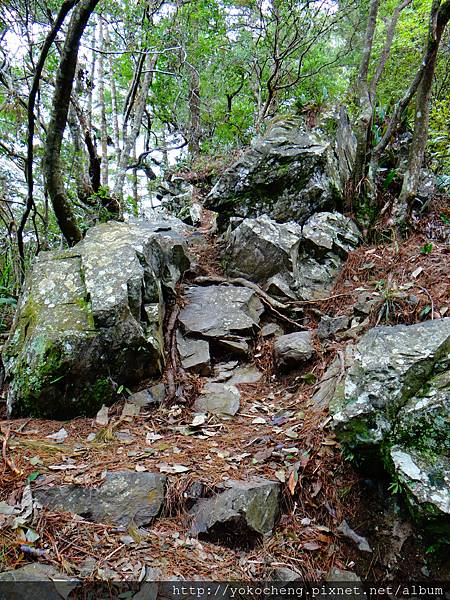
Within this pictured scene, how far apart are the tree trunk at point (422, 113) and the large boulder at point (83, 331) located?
3.45 metres

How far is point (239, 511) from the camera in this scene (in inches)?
91.9

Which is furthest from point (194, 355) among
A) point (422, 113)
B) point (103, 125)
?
point (103, 125)

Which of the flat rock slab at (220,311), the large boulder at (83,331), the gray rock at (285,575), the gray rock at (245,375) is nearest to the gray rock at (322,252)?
the flat rock slab at (220,311)

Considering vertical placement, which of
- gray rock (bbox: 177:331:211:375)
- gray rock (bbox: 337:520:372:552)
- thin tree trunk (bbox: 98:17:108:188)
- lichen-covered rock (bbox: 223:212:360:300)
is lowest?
gray rock (bbox: 337:520:372:552)

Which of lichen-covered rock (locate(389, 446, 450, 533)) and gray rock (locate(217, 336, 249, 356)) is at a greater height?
gray rock (locate(217, 336, 249, 356))

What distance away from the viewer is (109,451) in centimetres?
285

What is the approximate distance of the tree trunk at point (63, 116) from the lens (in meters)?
3.11

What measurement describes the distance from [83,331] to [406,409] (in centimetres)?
255

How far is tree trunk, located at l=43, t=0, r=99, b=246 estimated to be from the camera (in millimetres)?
3108

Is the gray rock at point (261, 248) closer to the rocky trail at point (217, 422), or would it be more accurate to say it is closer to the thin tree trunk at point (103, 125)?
the rocky trail at point (217, 422)

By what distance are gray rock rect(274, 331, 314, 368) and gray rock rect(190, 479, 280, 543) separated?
1.50m

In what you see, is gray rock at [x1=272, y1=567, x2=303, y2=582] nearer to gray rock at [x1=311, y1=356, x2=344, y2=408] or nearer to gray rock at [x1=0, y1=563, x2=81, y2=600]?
gray rock at [x1=0, y1=563, x2=81, y2=600]

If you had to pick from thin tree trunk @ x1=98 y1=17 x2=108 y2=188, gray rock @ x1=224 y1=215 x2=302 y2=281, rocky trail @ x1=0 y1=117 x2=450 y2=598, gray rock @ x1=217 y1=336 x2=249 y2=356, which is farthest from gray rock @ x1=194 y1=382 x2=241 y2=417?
thin tree trunk @ x1=98 y1=17 x2=108 y2=188

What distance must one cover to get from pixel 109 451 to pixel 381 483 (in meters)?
1.88
